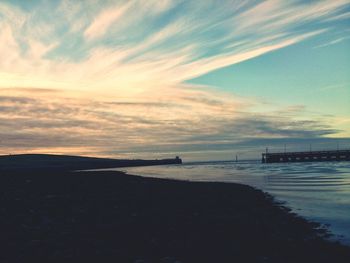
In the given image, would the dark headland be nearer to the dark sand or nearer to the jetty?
the dark sand

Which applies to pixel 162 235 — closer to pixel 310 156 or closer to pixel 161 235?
pixel 161 235

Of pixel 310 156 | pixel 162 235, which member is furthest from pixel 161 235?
pixel 310 156

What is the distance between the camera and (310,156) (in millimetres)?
141375

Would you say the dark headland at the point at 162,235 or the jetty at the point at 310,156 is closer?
the dark headland at the point at 162,235

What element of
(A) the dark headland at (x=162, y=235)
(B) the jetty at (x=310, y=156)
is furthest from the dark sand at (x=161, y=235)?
(B) the jetty at (x=310, y=156)

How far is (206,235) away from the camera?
12188 millimetres

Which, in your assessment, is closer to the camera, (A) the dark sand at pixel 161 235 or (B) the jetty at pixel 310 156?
(A) the dark sand at pixel 161 235

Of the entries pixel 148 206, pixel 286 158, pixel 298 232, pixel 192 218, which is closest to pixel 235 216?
pixel 192 218

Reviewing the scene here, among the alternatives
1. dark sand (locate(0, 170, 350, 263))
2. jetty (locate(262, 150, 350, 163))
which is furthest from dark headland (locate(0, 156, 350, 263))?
jetty (locate(262, 150, 350, 163))

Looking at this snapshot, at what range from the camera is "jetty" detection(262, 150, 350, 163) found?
433ft

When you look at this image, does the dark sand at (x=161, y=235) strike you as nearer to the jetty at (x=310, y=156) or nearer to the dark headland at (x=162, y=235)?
the dark headland at (x=162, y=235)

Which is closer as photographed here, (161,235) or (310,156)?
(161,235)

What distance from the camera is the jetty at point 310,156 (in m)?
132

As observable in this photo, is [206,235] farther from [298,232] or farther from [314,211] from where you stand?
[314,211]
